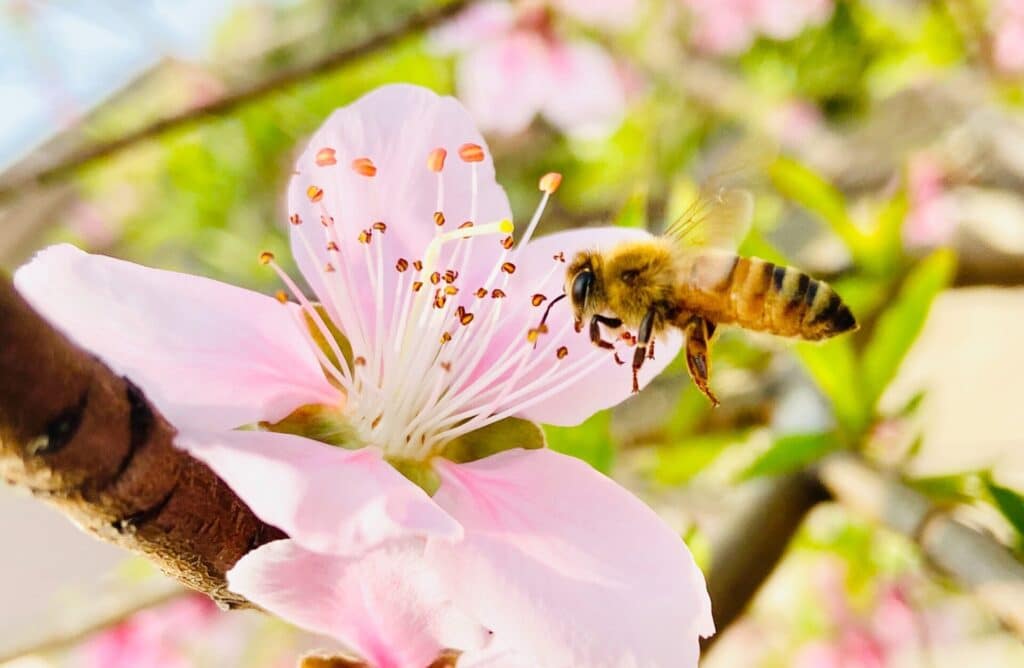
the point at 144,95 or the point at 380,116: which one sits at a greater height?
the point at 380,116

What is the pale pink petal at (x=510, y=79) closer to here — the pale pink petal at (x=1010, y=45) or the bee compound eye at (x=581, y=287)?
the pale pink petal at (x=1010, y=45)

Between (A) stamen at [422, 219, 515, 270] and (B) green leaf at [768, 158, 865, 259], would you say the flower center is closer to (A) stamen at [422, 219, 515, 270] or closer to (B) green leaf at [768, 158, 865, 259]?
(A) stamen at [422, 219, 515, 270]

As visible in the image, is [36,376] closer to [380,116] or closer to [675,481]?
[380,116]

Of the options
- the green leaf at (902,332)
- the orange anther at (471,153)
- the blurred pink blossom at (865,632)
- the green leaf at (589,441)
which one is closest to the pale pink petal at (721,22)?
the blurred pink blossom at (865,632)

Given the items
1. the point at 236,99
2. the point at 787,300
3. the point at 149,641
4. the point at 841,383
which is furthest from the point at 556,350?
the point at 149,641

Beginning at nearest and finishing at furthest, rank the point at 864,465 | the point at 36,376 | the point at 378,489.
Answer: the point at 36,376 → the point at 378,489 → the point at 864,465

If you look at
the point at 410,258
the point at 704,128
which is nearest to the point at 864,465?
the point at 410,258
